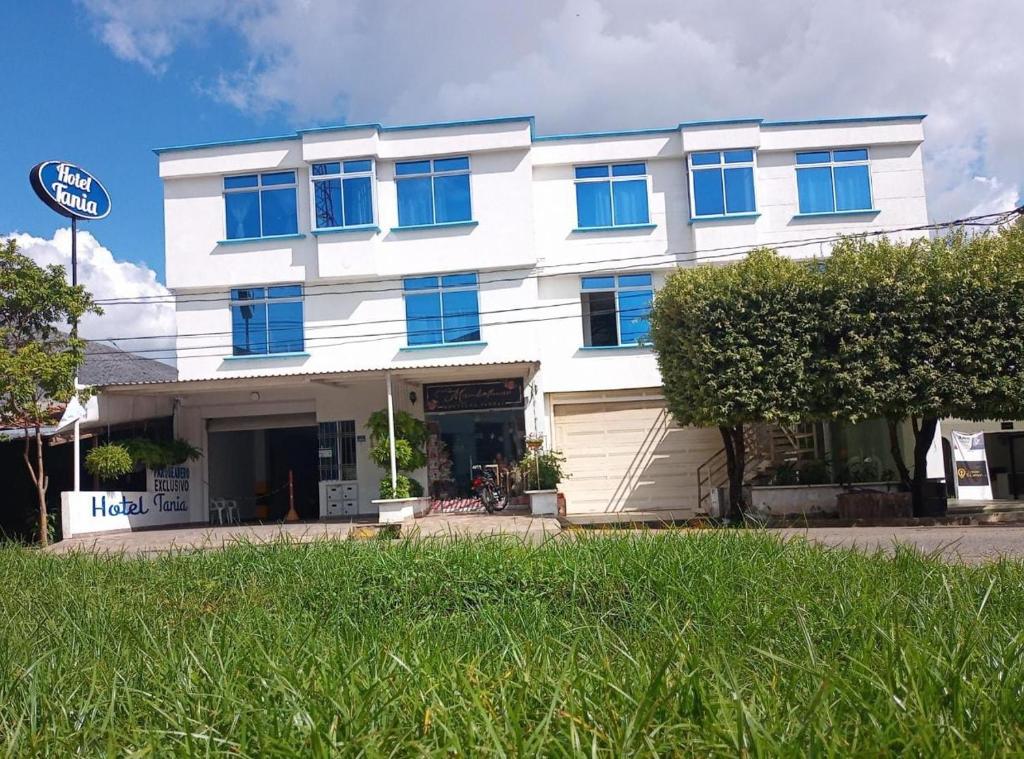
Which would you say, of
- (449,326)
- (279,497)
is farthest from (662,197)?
(279,497)

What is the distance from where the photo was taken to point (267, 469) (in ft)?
90.7

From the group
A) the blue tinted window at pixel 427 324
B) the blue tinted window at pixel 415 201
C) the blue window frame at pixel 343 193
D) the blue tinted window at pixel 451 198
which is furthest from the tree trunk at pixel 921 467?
the blue window frame at pixel 343 193

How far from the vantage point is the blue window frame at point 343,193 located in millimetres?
22297

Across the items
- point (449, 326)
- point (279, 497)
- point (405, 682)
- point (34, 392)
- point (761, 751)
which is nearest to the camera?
point (761, 751)

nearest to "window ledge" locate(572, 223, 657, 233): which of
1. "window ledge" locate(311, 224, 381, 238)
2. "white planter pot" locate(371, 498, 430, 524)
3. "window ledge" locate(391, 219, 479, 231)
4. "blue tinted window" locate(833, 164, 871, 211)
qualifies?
"window ledge" locate(391, 219, 479, 231)

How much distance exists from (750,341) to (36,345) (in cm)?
1362

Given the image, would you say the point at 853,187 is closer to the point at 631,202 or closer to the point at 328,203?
the point at 631,202

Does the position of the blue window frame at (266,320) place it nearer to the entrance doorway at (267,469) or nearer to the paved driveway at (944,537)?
the entrance doorway at (267,469)

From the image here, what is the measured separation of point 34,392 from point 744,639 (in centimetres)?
1668

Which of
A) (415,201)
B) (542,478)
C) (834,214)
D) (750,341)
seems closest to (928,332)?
(750,341)

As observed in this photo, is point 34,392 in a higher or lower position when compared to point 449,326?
lower

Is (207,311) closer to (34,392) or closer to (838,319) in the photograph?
(34,392)

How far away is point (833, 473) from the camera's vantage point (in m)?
20.7

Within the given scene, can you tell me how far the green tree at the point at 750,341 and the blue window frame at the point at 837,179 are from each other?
6.08m
